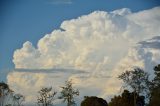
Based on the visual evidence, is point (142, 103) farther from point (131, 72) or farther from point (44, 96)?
point (44, 96)

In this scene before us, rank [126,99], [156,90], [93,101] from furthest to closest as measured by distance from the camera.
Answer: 1. [93,101]
2. [126,99]
3. [156,90]

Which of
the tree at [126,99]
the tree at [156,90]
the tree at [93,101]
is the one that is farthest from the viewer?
the tree at [93,101]

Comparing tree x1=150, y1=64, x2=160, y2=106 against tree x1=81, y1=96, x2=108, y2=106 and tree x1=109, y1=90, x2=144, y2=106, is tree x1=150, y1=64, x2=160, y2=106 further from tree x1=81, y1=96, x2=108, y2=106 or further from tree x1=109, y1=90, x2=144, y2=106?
tree x1=81, y1=96, x2=108, y2=106

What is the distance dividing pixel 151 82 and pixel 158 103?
10007 millimetres

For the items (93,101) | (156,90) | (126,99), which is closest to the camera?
(156,90)

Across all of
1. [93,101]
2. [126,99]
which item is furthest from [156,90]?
[93,101]

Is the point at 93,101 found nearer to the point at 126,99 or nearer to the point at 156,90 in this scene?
the point at 126,99

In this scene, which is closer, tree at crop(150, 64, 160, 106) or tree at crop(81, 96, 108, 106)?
tree at crop(150, 64, 160, 106)

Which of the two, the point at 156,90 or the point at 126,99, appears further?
the point at 126,99

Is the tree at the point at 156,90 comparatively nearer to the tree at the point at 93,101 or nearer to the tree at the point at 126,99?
the tree at the point at 126,99

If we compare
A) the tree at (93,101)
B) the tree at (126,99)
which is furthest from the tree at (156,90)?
the tree at (93,101)

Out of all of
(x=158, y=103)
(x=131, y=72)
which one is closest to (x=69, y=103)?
(x=131, y=72)

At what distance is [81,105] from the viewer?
96750 mm

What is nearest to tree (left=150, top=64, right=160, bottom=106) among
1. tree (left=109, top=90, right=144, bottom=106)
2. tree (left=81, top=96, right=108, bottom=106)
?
tree (left=109, top=90, right=144, bottom=106)
